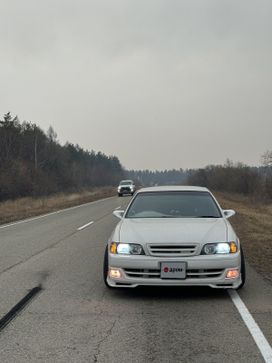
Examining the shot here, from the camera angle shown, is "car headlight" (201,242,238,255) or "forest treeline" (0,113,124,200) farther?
"forest treeline" (0,113,124,200)

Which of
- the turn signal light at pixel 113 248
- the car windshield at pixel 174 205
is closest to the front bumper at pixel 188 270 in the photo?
the turn signal light at pixel 113 248

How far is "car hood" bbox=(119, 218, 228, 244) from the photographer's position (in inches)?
240

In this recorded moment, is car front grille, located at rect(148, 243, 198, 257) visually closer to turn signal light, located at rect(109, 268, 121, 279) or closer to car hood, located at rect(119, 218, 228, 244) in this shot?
car hood, located at rect(119, 218, 228, 244)

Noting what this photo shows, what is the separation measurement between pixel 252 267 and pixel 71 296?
3.74m

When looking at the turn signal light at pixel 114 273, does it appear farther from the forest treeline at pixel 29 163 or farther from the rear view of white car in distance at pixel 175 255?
the forest treeline at pixel 29 163

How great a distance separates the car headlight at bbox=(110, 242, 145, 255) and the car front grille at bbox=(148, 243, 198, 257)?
0.18 meters

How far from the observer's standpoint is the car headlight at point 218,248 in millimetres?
6020

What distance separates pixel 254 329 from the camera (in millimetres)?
4891

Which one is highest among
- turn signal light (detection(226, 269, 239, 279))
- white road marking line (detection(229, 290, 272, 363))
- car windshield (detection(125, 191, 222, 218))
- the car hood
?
car windshield (detection(125, 191, 222, 218))

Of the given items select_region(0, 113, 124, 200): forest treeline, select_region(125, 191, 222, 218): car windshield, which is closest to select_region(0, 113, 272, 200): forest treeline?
select_region(0, 113, 124, 200): forest treeline

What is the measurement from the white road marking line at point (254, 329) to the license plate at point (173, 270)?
31.1 inches

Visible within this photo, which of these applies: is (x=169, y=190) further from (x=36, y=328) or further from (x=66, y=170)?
(x=66, y=170)

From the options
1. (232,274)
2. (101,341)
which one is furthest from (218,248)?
(101,341)

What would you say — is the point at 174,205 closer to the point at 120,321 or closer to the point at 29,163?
the point at 120,321
